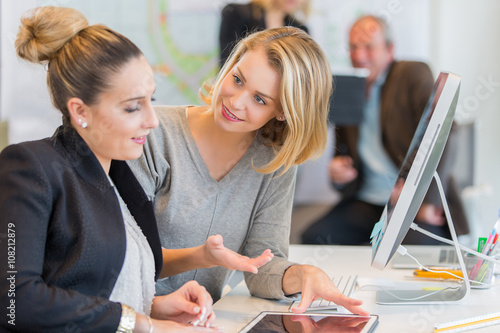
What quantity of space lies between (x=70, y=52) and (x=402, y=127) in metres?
2.71

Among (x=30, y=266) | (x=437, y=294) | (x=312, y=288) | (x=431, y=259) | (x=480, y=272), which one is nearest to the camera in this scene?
(x=30, y=266)

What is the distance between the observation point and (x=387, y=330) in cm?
113

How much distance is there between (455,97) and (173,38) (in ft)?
9.31

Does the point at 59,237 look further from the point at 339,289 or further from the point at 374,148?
the point at 374,148

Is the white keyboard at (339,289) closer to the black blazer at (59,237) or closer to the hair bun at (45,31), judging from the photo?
the black blazer at (59,237)

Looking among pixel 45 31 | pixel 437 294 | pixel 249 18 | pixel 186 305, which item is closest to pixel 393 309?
pixel 437 294

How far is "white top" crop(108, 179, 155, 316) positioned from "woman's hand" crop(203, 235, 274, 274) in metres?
0.13

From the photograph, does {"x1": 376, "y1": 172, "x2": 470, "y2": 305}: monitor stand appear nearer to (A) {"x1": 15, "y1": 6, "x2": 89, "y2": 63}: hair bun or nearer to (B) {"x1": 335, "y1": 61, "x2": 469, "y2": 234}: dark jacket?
(A) {"x1": 15, "y1": 6, "x2": 89, "y2": 63}: hair bun

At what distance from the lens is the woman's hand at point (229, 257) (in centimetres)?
118

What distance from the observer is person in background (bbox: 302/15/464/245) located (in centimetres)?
338

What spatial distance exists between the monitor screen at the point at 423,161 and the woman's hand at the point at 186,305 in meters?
0.38

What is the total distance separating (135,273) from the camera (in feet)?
3.48

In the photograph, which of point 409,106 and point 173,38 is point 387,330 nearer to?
point 409,106

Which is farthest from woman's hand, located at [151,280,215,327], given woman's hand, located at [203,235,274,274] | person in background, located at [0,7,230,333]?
woman's hand, located at [203,235,274,274]
